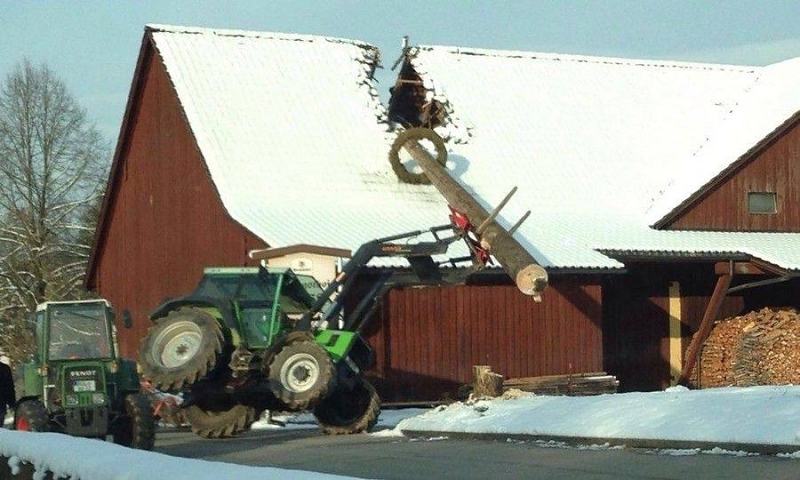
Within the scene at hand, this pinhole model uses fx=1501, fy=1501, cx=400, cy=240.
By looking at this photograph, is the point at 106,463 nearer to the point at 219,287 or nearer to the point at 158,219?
the point at 219,287

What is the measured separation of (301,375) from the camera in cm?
1986

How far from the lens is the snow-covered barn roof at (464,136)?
30.5 metres

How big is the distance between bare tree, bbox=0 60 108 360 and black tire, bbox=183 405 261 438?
27280 mm

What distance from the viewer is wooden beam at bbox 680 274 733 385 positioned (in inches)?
1231

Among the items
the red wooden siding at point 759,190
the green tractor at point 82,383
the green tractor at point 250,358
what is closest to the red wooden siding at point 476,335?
the red wooden siding at point 759,190

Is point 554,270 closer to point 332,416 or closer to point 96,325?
point 332,416

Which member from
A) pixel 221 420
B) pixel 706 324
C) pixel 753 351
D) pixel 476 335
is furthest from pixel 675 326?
pixel 221 420

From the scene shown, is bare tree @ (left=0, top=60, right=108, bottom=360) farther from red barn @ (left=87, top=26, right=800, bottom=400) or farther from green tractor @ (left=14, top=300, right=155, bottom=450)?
green tractor @ (left=14, top=300, right=155, bottom=450)

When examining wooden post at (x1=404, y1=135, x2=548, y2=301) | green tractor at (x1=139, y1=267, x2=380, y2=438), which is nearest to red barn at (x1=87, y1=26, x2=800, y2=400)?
wooden post at (x1=404, y1=135, x2=548, y2=301)

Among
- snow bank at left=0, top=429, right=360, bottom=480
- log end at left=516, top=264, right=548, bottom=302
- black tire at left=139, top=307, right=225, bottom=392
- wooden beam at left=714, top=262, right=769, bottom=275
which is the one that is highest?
wooden beam at left=714, top=262, right=769, bottom=275

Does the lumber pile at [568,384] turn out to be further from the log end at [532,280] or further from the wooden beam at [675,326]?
the wooden beam at [675,326]

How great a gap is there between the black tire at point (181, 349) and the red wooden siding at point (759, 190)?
16.2 meters

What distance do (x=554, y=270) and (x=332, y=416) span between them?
921cm

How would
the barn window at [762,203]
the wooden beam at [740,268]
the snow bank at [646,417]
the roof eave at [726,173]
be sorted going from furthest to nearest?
the barn window at [762,203] < the roof eave at [726,173] < the wooden beam at [740,268] < the snow bank at [646,417]
